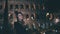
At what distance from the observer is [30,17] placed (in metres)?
3.83

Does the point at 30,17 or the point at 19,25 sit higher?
the point at 30,17

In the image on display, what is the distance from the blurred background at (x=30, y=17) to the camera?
3586 mm

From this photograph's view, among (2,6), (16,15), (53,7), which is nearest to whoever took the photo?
(16,15)

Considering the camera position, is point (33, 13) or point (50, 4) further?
point (50, 4)

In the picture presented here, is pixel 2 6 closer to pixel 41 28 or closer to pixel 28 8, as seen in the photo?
pixel 28 8

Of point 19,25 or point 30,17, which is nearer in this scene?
point 19,25

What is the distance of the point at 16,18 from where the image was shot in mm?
3543

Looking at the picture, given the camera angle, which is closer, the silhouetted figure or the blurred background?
the silhouetted figure

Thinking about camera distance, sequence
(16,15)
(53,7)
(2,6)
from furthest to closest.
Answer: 1. (53,7)
2. (2,6)
3. (16,15)

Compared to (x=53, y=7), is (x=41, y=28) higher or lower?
lower

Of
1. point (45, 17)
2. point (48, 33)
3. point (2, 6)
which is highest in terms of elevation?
point (2, 6)

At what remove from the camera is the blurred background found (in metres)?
3.59

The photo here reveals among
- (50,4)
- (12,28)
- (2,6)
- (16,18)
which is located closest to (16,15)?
(16,18)

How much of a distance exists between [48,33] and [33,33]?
0.31m
